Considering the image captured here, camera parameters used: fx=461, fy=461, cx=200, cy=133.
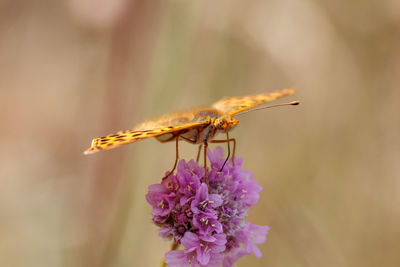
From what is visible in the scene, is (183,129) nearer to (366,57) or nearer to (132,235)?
(132,235)

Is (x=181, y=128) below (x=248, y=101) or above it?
below

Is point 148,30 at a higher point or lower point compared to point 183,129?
higher

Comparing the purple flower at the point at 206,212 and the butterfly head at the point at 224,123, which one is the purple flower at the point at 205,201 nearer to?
the purple flower at the point at 206,212

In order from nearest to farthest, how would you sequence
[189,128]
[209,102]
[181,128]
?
1. [181,128]
2. [189,128]
3. [209,102]

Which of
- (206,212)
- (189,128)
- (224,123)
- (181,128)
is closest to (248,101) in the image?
(224,123)

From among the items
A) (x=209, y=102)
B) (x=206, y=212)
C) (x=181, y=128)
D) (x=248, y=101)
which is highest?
(x=209, y=102)

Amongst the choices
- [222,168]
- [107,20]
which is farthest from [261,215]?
[107,20]

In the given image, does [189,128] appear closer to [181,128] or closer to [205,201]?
[181,128]
